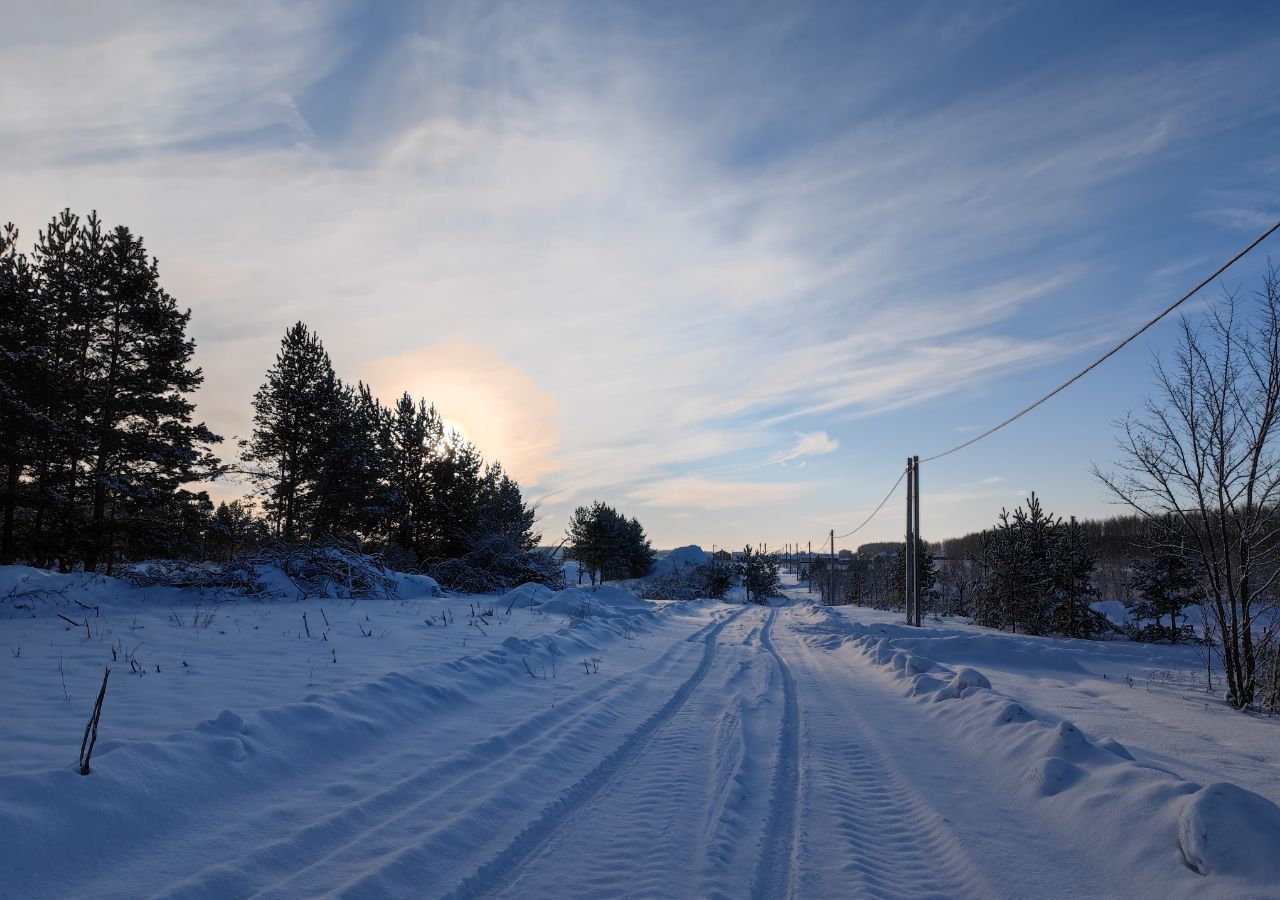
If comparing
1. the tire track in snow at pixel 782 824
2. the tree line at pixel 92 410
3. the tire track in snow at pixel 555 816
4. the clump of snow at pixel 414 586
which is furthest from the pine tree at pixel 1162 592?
the tree line at pixel 92 410

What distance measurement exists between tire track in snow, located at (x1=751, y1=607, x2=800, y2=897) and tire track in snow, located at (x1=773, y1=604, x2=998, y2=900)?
0.08 metres

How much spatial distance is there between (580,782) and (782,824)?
58.8 inches

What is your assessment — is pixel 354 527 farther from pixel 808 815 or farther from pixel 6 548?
pixel 808 815

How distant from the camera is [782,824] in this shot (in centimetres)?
412

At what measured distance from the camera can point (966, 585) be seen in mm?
40406

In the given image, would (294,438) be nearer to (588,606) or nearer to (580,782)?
(588,606)

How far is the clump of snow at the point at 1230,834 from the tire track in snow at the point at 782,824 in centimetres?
219

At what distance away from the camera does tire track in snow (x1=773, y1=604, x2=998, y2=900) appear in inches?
134

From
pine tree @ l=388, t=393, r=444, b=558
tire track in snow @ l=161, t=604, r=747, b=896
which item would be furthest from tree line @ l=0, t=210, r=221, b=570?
tire track in snow @ l=161, t=604, r=747, b=896

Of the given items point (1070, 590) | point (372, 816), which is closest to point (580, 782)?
point (372, 816)

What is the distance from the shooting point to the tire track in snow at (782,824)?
11.0 ft

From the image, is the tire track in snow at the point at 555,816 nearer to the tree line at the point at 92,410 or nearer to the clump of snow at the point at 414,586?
the clump of snow at the point at 414,586

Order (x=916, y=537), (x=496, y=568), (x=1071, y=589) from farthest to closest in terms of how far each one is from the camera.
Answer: (x=1071, y=589)
(x=496, y=568)
(x=916, y=537)

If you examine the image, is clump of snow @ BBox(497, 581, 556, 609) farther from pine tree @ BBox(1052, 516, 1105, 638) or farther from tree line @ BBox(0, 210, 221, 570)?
pine tree @ BBox(1052, 516, 1105, 638)
